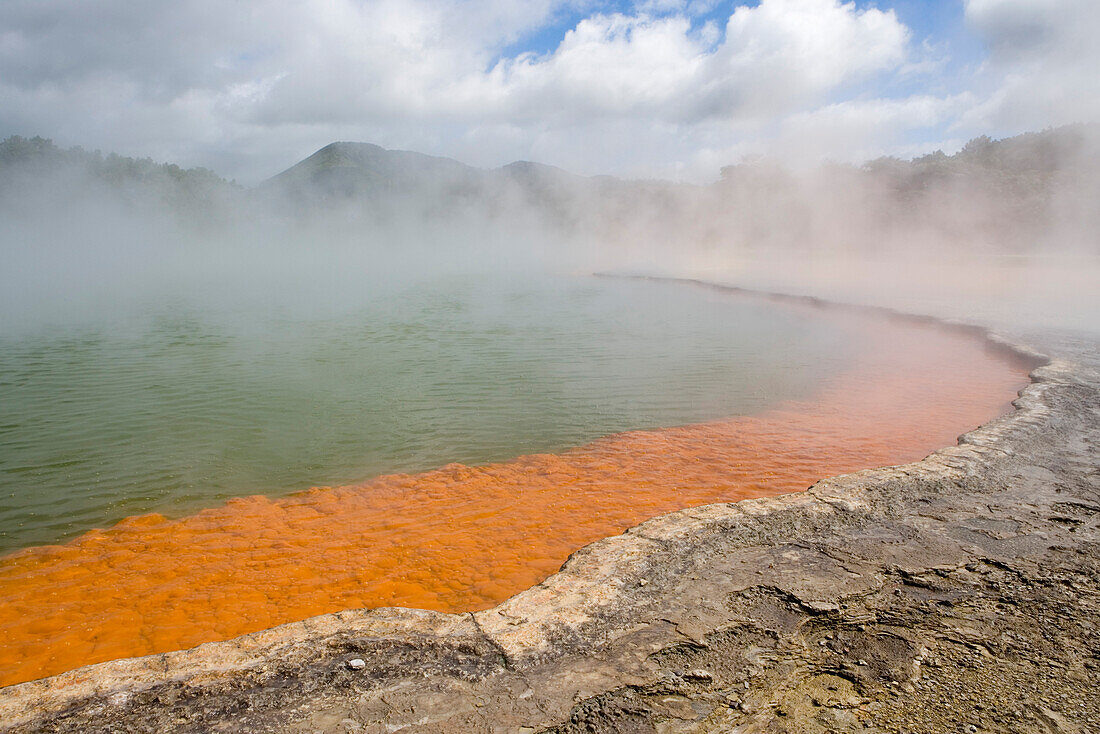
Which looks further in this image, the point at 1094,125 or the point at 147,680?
the point at 1094,125

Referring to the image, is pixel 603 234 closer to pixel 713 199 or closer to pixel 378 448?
pixel 713 199

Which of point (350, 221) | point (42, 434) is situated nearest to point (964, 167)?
point (42, 434)

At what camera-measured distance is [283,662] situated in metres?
1.66

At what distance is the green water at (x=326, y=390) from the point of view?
13.3ft

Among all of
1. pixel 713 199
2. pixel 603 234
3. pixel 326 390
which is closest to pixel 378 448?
pixel 326 390

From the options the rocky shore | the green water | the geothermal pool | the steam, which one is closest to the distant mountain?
the steam

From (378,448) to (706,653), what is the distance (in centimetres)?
330

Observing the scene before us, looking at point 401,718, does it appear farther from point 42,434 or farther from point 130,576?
point 42,434

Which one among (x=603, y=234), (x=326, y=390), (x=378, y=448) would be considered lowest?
(x=378, y=448)

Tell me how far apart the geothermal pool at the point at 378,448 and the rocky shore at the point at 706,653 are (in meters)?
0.87

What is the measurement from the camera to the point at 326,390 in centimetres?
596

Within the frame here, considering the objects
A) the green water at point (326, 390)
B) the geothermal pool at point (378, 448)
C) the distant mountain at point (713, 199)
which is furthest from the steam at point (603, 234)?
the geothermal pool at point (378, 448)

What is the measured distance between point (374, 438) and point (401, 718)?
11.2ft

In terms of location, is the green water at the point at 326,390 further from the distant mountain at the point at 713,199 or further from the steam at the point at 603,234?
the distant mountain at the point at 713,199
